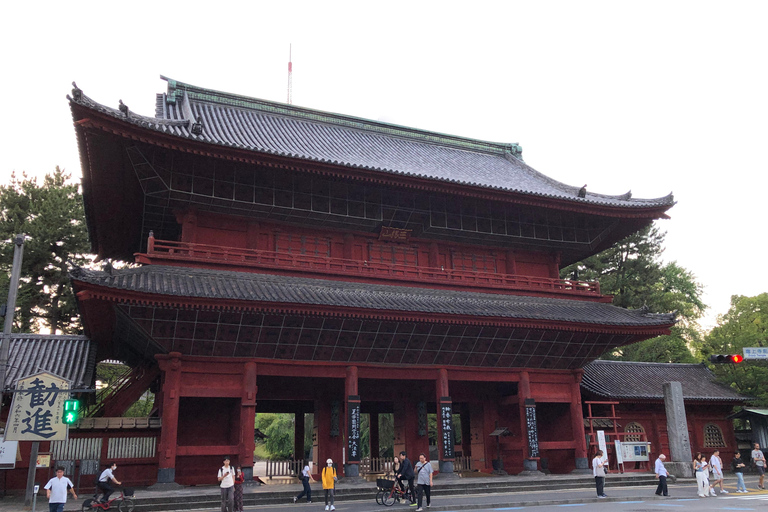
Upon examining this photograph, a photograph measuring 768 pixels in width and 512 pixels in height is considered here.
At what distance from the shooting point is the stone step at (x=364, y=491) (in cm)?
1694

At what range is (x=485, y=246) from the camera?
1092 inches

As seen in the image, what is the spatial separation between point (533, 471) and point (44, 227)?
32264mm

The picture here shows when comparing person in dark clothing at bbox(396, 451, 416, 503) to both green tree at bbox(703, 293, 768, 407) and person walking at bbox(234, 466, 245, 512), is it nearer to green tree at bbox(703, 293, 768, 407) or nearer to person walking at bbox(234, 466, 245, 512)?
person walking at bbox(234, 466, 245, 512)

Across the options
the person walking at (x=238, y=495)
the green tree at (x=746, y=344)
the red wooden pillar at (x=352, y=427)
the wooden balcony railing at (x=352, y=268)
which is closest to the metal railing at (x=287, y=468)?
the red wooden pillar at (x=352, y=427)

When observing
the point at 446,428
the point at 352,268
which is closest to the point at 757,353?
the point at 446,428

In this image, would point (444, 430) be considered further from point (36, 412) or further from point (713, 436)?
point (713, 436)

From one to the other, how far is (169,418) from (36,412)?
14.2 feet

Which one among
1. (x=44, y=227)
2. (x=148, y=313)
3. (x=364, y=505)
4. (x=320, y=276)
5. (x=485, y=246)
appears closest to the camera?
(x=364, y=505)

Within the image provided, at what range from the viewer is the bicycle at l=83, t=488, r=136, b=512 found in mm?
15891

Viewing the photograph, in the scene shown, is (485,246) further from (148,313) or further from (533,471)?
(148,313)

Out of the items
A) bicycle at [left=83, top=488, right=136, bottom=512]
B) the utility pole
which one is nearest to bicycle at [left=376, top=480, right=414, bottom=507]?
bicycle at [left=83, top=488, right=136, bottom=512]

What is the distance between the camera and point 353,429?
2166 centimetres

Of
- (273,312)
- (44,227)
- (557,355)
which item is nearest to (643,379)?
(557,355)

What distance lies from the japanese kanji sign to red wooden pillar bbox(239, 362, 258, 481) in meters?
5.72
